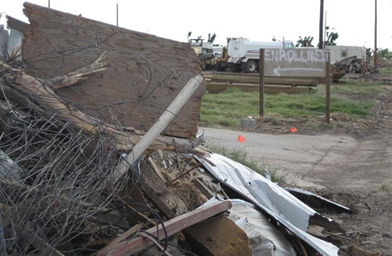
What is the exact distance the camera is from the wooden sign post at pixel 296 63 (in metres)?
16.3

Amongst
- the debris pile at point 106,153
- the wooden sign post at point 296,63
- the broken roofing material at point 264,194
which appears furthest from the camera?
the wooden sign post at point 296,63

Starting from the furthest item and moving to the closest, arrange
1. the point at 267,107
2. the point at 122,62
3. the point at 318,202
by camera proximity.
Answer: the point at 267,107, the point at 318,202, the point at 122,62

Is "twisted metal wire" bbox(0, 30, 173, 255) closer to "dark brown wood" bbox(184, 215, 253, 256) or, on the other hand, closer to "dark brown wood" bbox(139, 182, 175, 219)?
"dark brown wood" bbox(139, 182, 175, 219)

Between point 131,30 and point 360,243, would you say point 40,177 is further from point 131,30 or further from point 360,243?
point 360,243

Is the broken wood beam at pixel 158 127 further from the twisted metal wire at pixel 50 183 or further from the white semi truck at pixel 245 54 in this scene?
the white semi truck at pixel 245 54

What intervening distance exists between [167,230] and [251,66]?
41.1 meters

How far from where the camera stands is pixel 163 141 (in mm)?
4336

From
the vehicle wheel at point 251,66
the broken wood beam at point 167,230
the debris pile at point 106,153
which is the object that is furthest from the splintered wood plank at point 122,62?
the vehicle wheel at point 251,66

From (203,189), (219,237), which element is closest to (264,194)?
(203,189)

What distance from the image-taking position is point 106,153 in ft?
12.9

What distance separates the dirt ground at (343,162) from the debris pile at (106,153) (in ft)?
5.80

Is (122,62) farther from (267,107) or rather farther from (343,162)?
(267,107)

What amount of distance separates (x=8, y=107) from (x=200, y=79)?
1442 mm

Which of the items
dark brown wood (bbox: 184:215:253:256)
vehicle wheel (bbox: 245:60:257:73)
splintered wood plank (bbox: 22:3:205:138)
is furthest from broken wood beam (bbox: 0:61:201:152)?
vehicle wheel (bbox: 245:60:257:73)
